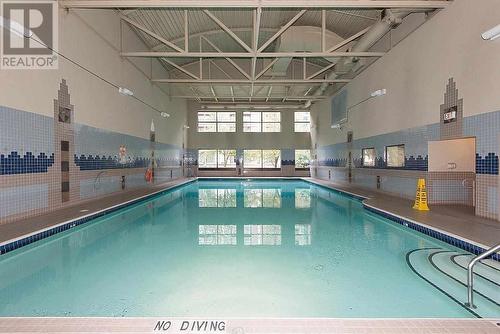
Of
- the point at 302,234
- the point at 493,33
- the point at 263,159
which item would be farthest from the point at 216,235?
the point at 263,159

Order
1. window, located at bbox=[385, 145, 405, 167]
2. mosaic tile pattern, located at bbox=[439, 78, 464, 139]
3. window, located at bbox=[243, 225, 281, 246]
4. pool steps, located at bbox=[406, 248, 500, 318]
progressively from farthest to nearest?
1. window, located at bbox=[385, 145, 405, 167]
2. mosaic tile pattern, located at bbox=[439, 78, 464, 139]
3. window, located at bbox=[243, 225, 281, 246]
4. pool steps, located at bbox=[406, 248, 500, 318]

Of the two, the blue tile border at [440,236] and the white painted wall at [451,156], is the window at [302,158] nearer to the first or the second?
the white painted wall at [451,156]

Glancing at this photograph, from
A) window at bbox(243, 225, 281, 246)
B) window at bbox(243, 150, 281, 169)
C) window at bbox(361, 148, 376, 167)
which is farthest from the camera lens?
window at bbox(243, 150, 281, 169)

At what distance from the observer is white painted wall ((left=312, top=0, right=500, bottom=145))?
4.94 meters

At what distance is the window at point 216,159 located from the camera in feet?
65.5

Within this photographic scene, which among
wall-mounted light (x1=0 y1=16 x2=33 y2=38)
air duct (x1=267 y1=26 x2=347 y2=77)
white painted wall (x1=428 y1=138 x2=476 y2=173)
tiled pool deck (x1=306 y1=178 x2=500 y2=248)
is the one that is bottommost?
tiled pool deck (x1=306 y1=178 x2=500 y2=248)

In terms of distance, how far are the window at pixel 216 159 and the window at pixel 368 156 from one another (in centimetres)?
1073

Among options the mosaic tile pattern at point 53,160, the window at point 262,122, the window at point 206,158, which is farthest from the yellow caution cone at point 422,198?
the window at point 206,158

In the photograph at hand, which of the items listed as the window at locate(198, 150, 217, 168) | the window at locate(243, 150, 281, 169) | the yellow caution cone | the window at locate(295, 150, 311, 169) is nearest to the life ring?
the window at locate(198, 150, 217, 168)

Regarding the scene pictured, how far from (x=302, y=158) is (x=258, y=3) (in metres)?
14.9

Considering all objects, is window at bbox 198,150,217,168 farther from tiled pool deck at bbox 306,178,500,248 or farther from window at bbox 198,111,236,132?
tiled pool deck at bbox 306,178,500,248

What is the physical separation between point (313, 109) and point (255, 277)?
52.2ft

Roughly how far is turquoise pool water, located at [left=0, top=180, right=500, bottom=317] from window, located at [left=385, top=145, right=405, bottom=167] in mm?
2858

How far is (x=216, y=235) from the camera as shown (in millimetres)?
4832
